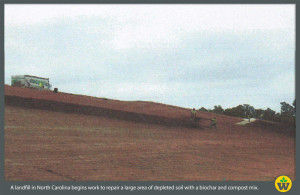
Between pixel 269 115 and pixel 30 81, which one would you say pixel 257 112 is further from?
pixel 30 81

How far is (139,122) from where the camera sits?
66.3 feet

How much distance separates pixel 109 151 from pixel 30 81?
2456 cm

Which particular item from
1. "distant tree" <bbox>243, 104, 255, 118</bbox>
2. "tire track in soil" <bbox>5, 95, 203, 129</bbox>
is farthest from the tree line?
"tire track in soil" <bbox>5, 95, 203, 129</bbox>

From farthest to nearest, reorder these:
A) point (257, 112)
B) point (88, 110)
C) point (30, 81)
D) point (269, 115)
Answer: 1. point (257, 112)
2. point (269, 115)
3. point (30, 81)
4. point (88, 110)

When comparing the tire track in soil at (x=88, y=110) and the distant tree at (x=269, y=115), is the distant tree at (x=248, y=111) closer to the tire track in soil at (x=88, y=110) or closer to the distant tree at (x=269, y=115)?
the distant tree at (x=269, y=115)

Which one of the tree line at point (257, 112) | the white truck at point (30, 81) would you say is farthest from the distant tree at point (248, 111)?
the white truck at point (30, 81)

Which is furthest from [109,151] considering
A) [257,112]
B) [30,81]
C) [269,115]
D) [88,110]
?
[257,112]

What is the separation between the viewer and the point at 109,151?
447 inches

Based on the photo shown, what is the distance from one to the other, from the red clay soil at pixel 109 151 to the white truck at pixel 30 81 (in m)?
14.2

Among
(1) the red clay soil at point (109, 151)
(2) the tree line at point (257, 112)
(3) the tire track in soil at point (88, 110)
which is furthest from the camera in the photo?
(2) the tree line at point (257, 112)

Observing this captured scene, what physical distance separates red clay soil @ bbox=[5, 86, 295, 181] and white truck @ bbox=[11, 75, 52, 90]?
14.2m

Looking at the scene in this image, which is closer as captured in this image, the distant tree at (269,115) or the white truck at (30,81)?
the white truck at (30,81)

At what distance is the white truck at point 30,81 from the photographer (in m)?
32.3

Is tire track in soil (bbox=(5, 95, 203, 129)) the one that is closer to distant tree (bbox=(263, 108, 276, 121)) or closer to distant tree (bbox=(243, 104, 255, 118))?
distant tree (bbox=(263, 108, 276, 121))
